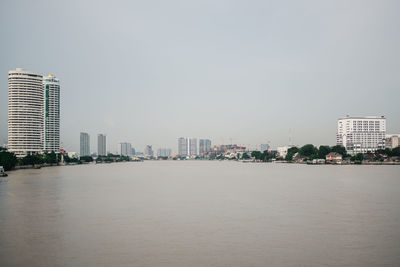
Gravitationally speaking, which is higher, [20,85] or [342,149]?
[20,85]

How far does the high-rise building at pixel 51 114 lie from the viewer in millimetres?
135125

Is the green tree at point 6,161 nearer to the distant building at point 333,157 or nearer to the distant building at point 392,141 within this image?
the distant building at point 333,157

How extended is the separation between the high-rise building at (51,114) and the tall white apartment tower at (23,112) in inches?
318

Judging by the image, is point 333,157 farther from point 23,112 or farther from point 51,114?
point 23,112

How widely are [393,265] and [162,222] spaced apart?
9421 millimetres

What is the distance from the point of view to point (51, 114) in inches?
5408

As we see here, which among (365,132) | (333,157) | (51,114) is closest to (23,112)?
(51,114)

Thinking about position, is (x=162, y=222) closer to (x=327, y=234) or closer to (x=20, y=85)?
(x=327, y=234)

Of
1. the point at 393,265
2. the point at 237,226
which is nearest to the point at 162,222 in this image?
the point at 237,226

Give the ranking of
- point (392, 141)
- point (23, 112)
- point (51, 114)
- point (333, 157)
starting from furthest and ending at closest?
point (392, 141)
point (51, 114)
point (23, 112)
point (333, 157)

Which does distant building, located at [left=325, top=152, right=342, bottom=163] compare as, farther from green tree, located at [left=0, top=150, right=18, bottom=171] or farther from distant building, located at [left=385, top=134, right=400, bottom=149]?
green tree, located at [left=0, top=150, right=18, bottom=171]

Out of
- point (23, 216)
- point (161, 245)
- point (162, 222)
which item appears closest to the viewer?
point (161, 245)

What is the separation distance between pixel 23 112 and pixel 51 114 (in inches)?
541

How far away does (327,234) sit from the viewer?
13844 millimetres
